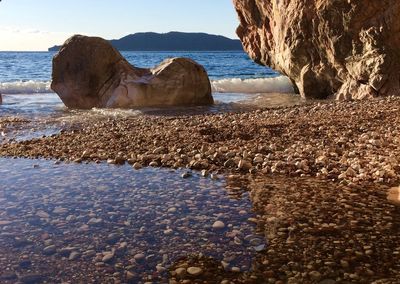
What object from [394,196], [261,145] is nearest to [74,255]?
[394,196]

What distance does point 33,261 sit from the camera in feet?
11.5

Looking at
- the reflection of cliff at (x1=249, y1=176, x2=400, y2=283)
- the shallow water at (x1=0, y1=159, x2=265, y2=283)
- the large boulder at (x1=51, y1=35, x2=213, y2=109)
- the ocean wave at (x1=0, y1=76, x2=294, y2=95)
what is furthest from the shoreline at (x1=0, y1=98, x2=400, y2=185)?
the ocean wave at (x1=0, y1=76, x2=294, y2=95)

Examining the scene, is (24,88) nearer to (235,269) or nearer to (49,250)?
(49,250)

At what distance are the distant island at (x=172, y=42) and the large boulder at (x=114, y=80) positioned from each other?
406 feet

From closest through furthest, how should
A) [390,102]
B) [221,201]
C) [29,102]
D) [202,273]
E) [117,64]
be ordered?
[202,273] < [221,201] < [390,102] < [117,64] < [29,102]

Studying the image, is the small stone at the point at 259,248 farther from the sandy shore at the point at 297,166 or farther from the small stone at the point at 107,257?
the small stone at the point at 107,257

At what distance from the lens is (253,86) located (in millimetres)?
23812

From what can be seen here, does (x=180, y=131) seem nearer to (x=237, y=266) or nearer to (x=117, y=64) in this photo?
→ (x=237, y=266)

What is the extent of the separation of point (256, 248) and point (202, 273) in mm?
556

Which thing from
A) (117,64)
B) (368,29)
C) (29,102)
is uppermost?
(368,29)

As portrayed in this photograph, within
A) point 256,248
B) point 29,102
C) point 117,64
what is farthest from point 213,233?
point 29,102

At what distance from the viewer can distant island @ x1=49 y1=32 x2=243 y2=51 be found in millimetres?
138125

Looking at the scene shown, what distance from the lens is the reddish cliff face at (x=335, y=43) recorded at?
13.3 meters

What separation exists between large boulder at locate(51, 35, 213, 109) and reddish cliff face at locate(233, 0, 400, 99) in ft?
11.2
